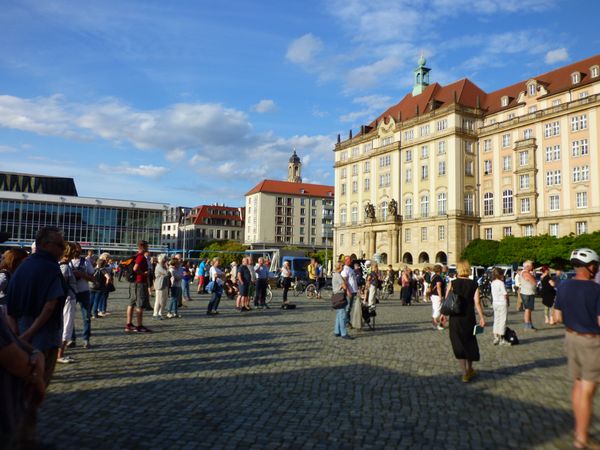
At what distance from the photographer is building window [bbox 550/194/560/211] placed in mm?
54547

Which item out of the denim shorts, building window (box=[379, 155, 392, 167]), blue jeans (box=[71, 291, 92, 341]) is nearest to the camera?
blue jeans (box=[71, 291, 92, 341])

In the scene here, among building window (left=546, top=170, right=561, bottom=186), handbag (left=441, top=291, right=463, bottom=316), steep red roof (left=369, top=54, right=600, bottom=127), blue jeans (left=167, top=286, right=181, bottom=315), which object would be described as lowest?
blue jeans (left=167, top=286, right=181, bottom=315)

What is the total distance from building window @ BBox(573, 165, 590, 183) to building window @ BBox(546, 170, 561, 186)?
5.72ft

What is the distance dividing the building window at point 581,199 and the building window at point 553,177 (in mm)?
2665

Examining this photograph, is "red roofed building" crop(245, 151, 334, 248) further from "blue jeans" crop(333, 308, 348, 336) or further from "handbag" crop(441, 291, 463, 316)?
"handbag" crop(441, 291, 463, 316)

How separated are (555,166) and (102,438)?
59037 millimetres

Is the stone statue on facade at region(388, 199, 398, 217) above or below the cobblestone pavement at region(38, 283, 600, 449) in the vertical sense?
above

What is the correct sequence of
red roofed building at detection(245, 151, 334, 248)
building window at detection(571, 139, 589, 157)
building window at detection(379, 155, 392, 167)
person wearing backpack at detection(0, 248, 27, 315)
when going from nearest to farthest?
person wearing backpack at detection(0, 248, 27, 315) → building window at detection(571, 139, 589, 157) → building window at detection(379, 155, 392, 167) → red roofed building at detection(245, 151, 334, 248)

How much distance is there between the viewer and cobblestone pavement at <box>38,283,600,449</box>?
17.1 ft

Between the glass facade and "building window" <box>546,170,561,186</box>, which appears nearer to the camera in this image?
"building window" <box>546,170,561,186</box>

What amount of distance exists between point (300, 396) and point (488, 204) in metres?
61.2

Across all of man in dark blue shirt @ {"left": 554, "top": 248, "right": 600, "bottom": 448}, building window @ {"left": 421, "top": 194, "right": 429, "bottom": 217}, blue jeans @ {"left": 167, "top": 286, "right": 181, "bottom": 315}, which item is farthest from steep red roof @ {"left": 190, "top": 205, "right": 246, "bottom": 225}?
man in dark blue shirt @ {"left": 554, "top": 248, "right": 600, "bottom": 448}

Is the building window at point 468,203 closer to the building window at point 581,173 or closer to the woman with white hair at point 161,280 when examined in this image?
the building window at point 581,173

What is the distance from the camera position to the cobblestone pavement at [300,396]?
5203 millimetres
